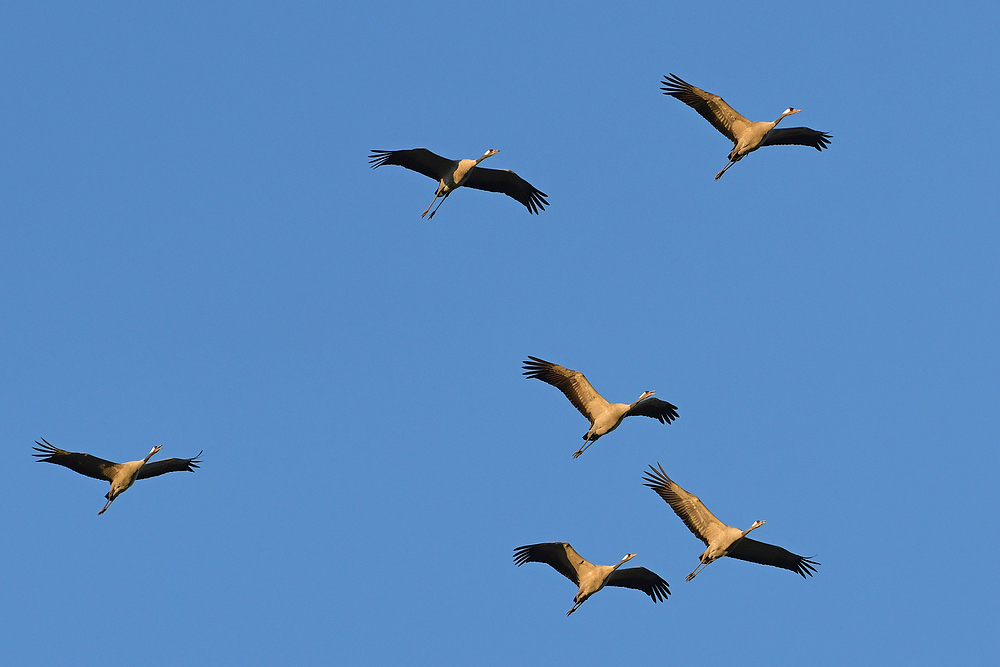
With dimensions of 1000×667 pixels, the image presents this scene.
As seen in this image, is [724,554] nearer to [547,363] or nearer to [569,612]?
[569,612]

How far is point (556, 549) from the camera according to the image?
23.4 m

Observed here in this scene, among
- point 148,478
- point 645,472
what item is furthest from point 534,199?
point 148,478

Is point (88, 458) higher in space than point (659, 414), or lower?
higher

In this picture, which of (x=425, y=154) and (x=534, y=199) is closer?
(x=425, y=154)

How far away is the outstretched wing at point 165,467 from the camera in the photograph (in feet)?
80.5

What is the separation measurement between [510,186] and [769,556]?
995 centimetres

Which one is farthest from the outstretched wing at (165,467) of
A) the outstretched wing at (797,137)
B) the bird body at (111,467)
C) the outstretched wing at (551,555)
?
the outstretched wing at (797,137)

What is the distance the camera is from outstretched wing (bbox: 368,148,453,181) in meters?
23.8

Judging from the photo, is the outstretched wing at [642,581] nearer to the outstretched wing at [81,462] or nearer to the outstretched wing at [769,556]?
the outstretched wing at [769,556]

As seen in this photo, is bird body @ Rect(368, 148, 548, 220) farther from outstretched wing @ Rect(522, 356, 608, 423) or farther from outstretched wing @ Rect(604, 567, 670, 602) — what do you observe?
outstretched wing @ Rect(604, 567, 670, 602)

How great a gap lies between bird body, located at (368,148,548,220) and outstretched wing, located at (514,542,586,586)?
7.41 meters

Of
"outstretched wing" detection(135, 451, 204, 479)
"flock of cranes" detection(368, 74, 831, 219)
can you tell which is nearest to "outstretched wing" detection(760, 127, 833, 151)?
"flock of cranes" detection(368, 74, 831, 219)

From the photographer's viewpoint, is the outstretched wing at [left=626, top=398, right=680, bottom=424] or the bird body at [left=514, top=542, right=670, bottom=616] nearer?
the bird body at [left=514, top=542, right=670, bottom=616]

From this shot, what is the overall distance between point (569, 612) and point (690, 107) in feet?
36.2
